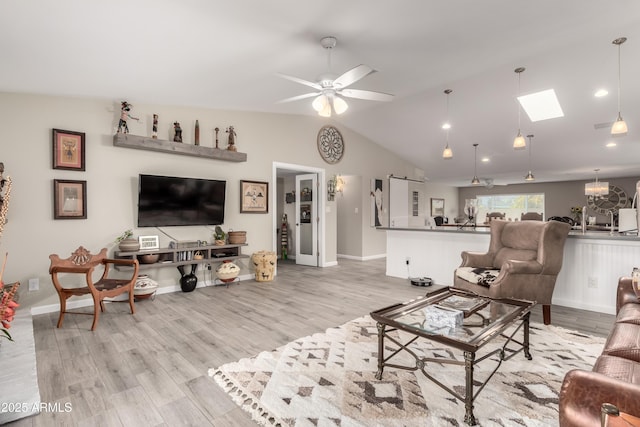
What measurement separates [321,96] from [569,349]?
312 cm

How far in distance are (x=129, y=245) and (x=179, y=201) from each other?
2.94ft

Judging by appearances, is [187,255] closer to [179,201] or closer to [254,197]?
[179,201]

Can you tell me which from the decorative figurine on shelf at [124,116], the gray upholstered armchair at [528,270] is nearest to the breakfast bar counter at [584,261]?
the gray upholstered armchair at [528,270]

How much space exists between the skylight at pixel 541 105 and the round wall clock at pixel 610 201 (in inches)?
278

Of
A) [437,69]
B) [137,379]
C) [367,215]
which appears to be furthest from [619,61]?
[137,379]

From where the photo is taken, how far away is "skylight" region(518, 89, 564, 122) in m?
5.19

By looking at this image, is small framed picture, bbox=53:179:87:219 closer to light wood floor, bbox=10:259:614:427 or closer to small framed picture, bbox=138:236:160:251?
small framed picture, bbox=138:236:160:251

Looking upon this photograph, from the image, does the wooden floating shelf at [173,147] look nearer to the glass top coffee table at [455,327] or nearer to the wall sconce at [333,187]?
the wall sconce at [333,187]

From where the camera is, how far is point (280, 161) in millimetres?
5879

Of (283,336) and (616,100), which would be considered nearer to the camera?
(283,336)

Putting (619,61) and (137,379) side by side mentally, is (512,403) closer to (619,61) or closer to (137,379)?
(137,379)

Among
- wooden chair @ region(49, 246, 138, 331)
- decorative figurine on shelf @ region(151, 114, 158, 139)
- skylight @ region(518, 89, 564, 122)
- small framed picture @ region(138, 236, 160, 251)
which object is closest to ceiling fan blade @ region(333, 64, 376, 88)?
decorative figurine on shelf @ region(151, 114, 158, 139)

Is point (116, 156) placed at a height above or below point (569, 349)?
above

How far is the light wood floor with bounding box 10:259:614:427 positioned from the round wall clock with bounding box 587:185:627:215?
9.38 m
